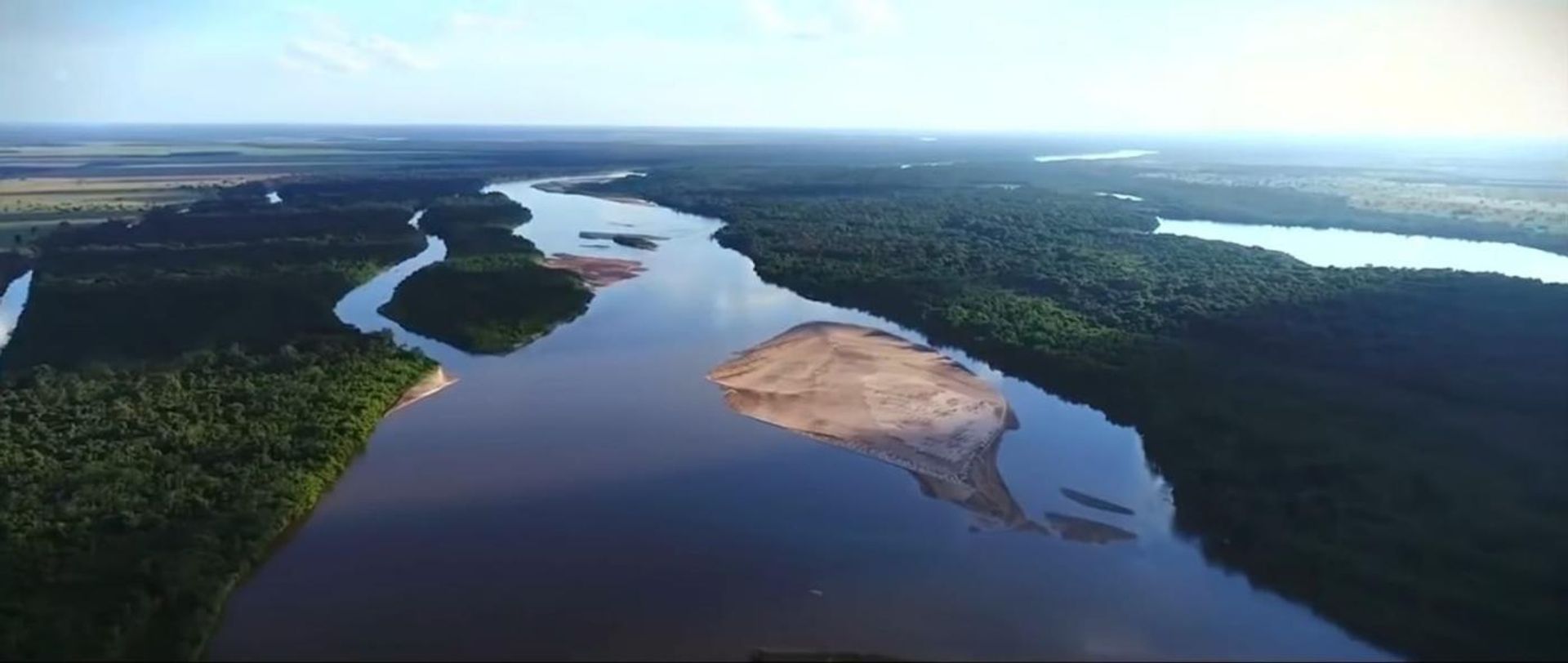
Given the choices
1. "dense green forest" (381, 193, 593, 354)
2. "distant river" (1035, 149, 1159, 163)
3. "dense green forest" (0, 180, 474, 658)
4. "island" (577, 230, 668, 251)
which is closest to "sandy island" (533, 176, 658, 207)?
"island" (577, 230, 668, 251)

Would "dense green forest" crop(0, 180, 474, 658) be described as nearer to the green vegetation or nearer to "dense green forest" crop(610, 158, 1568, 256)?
the green vegetation

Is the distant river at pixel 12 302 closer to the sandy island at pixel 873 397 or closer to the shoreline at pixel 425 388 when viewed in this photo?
the shoreline at pixel 425 388

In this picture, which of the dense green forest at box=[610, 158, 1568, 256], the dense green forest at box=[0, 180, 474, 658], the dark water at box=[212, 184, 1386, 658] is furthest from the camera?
the dense green forest at box=[610, 158, 1568, 256]

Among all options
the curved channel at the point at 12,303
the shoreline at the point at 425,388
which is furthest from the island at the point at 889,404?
the curved channel at the point at 12,303

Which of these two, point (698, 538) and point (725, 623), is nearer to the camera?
point (725, 623)

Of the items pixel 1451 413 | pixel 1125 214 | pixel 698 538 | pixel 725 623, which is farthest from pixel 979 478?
pixel 1125 214

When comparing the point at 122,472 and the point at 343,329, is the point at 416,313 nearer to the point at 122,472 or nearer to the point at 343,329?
the point at 343,329
